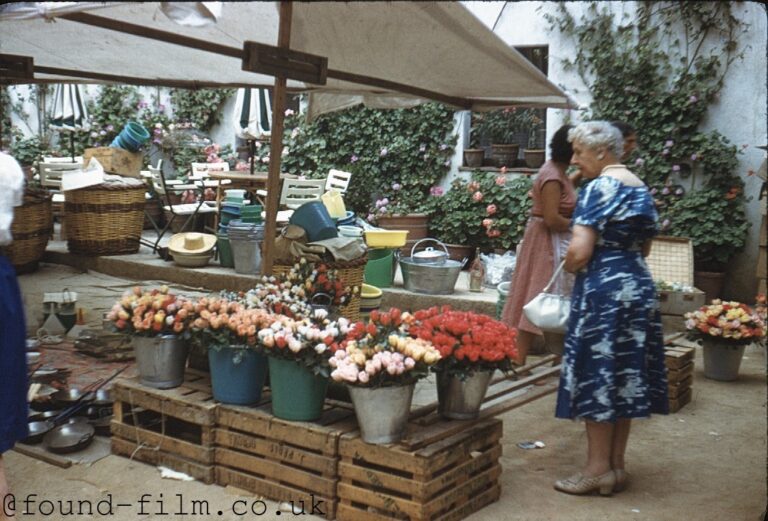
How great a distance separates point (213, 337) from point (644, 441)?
8.48 ft

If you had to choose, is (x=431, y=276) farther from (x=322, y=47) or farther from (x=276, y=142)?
(x=276, y=142)

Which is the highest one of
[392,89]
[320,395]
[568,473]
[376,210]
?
[392,89]

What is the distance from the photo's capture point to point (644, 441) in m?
4.64

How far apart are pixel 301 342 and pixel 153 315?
0.92m

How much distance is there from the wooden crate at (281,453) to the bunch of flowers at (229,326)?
31cm

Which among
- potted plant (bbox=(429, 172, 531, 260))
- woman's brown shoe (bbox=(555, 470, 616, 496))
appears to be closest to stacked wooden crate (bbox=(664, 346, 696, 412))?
woman's brown shoe (bbox=(555, 470, 616, 496))

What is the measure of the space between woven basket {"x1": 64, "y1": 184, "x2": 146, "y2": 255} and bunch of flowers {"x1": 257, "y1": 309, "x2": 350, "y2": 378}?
595 centimetres

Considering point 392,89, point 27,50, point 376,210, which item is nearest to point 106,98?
point 376,210

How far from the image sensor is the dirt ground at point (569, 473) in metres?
3.57

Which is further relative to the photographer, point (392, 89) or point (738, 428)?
Answer: point (392, 89)

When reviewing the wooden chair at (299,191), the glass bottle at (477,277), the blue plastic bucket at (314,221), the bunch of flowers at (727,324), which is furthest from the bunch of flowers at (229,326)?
the wooden chair at (299,191)

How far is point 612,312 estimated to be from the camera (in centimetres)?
352

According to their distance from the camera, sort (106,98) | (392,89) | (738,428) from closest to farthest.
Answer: (738,428) < (392,89) < (106,98)

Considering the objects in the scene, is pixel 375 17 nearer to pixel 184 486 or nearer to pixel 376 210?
pixel 184 486
